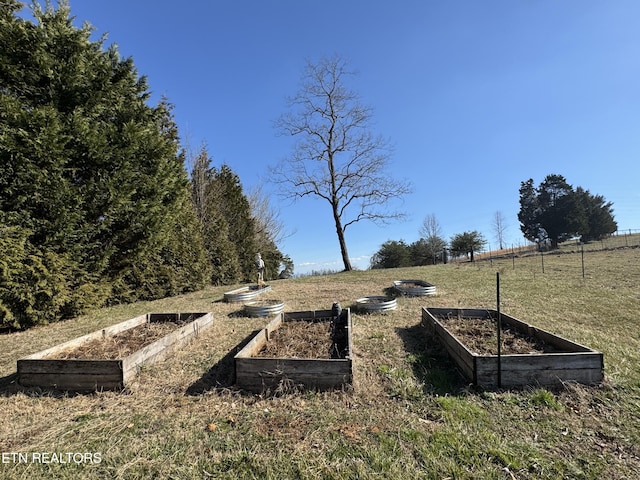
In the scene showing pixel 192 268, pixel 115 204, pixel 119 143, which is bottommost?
pixel 192 268

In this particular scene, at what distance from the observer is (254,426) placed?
2.56m

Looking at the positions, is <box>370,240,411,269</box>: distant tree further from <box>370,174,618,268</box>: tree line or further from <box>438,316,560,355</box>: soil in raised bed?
<box>438,316,560,355</box>: soil in raised bed

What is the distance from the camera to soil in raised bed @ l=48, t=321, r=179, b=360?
3894 mm

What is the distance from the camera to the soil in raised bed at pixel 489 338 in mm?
3766

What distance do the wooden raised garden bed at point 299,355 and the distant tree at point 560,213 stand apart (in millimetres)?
39892

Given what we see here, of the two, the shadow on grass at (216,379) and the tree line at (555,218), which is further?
the tree line at (555,218)

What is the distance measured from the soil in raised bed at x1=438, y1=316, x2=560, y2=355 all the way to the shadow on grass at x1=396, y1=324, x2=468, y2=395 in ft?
1.17

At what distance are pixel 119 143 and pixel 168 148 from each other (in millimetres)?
1527

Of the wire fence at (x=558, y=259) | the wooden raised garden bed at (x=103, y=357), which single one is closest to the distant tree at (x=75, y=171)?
the wooden raised garden bed at (x=103, y=357)

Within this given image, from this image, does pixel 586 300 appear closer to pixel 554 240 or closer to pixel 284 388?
pixel 284 388

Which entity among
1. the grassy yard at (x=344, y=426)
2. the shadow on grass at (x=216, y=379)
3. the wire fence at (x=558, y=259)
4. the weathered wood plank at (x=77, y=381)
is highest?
the wire fence at (x=558, y=259)

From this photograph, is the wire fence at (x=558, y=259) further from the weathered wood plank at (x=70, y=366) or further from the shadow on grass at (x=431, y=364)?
the weathered wood plank at (x=70, y=366)

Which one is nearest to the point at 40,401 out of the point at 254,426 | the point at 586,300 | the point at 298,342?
the point at 254,426

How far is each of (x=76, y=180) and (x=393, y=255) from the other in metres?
20.9
